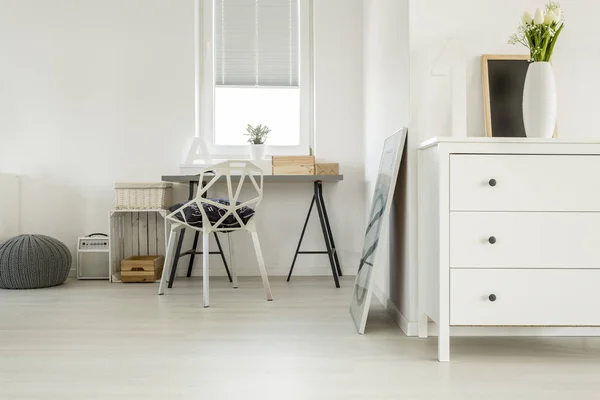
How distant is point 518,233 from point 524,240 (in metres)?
0.03

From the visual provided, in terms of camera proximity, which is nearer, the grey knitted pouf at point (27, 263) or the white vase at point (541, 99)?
the white vase at point (541, 99)

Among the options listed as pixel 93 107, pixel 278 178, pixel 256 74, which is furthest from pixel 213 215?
pixel 93 107

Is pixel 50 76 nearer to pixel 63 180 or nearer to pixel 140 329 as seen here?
pixel 63 180

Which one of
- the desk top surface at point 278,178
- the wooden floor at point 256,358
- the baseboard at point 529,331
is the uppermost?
the desk top surface at point 278,178

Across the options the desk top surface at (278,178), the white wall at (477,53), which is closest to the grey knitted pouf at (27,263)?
the desk top surface at (278,178)

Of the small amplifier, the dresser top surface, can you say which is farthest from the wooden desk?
the dresser top surface

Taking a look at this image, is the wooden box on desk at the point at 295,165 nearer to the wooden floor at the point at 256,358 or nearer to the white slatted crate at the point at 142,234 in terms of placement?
the white slatted crate at the point at 142,234

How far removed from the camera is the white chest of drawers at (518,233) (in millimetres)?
2018

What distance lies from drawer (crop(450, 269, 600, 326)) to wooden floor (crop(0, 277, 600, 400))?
0.15 m

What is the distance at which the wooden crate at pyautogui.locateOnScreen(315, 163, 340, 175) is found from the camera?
3.96 metres

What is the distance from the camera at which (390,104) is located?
291 cm

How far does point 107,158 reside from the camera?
4.27 m

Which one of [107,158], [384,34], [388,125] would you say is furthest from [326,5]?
[107,158]

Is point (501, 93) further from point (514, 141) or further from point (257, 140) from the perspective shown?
point (257, 140)
